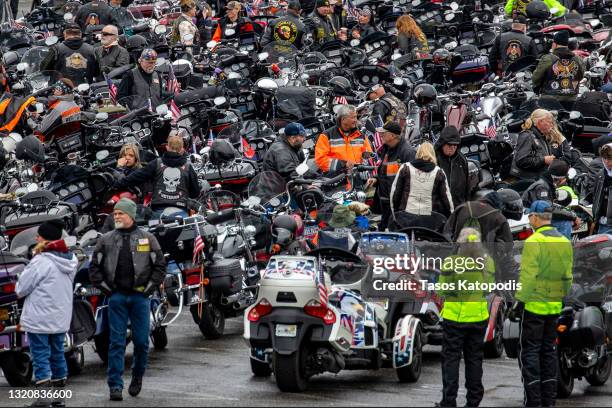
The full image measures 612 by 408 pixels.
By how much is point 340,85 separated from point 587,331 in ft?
43.7

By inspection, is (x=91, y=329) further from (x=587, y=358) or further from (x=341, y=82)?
(x=341, y=82)

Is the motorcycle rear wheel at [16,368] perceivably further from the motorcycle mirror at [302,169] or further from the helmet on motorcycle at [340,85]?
the helmet on motorcycle at [340,85]

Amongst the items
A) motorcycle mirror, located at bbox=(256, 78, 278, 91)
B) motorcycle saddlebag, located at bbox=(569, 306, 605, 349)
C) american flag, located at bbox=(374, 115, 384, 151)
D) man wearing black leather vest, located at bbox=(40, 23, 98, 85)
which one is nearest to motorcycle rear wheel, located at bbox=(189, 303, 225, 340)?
motorcycle saddlebag, located at bbox=(569, 306, 605, 349)

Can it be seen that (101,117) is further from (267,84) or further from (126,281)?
(126,281)

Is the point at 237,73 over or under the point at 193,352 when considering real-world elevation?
over

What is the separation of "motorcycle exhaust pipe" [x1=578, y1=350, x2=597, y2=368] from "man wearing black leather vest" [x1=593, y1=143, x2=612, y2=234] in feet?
12.1

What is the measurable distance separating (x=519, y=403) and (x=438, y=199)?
410 cm

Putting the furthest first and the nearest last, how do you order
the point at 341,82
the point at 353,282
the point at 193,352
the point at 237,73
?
the point at 237,73, the point at 341,82, the point at 193,352, the point at 353,282

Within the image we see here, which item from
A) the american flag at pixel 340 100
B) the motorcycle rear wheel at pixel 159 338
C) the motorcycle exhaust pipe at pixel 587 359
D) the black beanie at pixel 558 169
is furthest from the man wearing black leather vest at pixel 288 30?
the motorcycle exhaust pipe at pixel 587 359

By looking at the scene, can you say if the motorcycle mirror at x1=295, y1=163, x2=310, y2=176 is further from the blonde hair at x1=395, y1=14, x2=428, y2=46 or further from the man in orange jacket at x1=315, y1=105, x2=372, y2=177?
the blonde hair at x1=395, y1=14, x2=428, y2=46

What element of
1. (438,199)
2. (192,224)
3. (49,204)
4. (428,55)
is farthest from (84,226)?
(428,55)

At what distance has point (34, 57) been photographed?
3197cm

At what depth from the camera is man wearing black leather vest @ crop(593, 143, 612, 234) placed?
19812mm

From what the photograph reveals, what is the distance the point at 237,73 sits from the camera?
101ft
